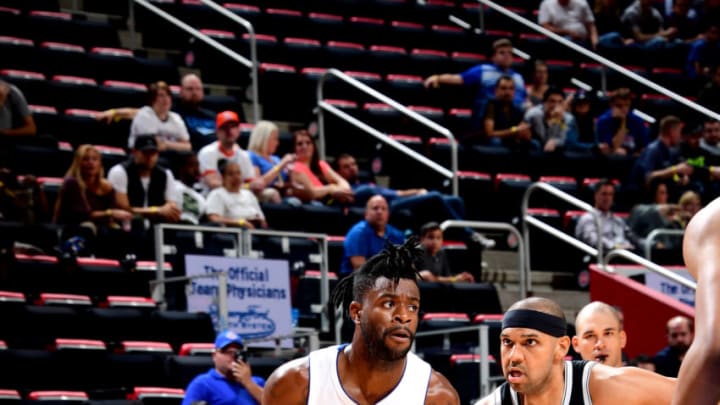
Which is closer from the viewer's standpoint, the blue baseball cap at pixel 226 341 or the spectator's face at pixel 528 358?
the spectator's face at pixel 528 358

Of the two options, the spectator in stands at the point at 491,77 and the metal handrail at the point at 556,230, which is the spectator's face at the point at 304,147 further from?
the spectator in stands at the point at 491,77

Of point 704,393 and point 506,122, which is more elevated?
point 506,122

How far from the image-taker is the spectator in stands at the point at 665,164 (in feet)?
47.0

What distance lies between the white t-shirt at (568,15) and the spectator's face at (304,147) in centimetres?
575

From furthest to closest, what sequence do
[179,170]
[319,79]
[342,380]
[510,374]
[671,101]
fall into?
1. [671,101]
2. [319,79]
3. [179,170]
4. [342,380]
5. [510,374]

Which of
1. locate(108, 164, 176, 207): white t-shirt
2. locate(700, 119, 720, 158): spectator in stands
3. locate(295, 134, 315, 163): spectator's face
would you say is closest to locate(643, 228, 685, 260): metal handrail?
locate(700, 119, 720, 158): spectator in stands

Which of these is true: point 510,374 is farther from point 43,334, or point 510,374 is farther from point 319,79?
point 319,79

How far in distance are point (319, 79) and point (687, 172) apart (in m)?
3.91

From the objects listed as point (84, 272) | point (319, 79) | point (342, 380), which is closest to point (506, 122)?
point (319, 79)

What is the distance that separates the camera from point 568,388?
16.4 ft

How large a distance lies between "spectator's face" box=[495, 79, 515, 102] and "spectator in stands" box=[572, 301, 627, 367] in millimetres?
7660

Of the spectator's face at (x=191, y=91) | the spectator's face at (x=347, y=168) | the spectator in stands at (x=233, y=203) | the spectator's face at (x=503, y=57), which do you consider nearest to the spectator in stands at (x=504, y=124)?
the spectator's face at (x=503, y=57)

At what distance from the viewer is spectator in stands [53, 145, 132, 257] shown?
34.7 feet

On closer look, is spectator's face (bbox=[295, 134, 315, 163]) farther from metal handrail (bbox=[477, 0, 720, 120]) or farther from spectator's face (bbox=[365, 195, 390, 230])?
→ metal handrail (bbox=[477, 0, 720, 120])
